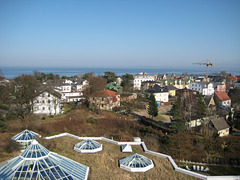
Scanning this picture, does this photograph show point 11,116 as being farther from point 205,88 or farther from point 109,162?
point 205,88

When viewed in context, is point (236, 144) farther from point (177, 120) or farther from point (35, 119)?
point (35, 119)

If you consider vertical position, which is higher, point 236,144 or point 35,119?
point 35,119

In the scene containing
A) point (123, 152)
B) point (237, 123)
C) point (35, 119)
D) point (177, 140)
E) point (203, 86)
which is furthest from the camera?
point (203, 86)

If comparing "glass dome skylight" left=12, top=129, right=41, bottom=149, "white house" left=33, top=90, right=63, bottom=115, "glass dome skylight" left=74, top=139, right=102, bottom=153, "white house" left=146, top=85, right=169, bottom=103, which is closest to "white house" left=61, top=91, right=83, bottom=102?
"white house" left=33, top=90, right=63, bottom=115

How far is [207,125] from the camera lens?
25.8 m

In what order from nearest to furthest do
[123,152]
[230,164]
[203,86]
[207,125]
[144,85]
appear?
1. [123,152]
2. [230,164]
3. [207,125]
4. [203,86]
5. [144,85]

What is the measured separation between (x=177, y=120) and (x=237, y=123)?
12.0 m

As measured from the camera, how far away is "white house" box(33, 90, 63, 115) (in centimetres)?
3191

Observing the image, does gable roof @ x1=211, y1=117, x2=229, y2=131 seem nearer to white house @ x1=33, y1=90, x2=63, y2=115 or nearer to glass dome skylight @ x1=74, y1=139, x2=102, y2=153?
glass dome skylight @ x1=74, y1=139, x2=102, y2=153

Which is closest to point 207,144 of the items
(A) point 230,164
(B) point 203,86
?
(A) point 230,164

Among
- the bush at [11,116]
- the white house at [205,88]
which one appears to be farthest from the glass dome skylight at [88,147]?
the white house at [205,88]

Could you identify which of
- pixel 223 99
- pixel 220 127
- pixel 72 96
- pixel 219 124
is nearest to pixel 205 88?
pixel 223 99

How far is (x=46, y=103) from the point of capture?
3256 centimetres

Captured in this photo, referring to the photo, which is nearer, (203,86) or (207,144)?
(207,144)
